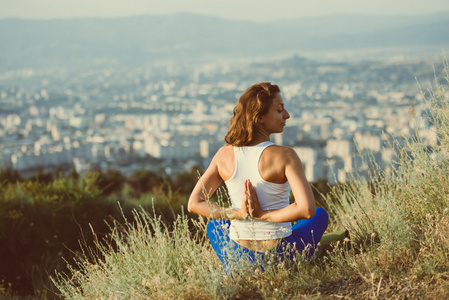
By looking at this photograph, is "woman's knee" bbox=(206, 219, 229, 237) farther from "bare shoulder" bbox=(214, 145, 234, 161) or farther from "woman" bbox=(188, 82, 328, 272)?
"bare shoulder" bbox=(214, 145, 234, 161)

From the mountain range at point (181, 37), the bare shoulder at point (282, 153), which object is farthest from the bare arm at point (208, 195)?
the mountain range at point (181, 37)

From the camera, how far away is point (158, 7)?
116 metres

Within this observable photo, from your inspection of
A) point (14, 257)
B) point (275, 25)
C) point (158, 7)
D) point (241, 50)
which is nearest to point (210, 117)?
point (241, 50)

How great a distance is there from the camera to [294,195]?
273 centimetres

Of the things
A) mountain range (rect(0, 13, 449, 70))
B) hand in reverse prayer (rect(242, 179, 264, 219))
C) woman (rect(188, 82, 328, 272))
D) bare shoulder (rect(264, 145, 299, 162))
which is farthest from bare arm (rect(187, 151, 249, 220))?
mountain range (rect(0, 13, 449, 70))

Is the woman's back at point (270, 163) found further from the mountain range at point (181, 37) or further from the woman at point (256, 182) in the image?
the mountain range at point (181, 37)

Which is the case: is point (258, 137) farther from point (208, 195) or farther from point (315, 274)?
point (315, 274)

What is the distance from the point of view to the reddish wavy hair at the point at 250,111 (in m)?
2.88

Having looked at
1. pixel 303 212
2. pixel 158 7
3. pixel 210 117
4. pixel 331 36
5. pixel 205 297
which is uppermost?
pixel 158 7

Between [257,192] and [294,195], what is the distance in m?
0.26

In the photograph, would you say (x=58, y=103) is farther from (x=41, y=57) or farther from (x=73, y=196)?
(x=73, y=196)

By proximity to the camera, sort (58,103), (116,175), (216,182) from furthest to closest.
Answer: (58,103), (116,175), (216,182)

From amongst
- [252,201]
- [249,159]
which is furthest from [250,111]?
[252,201]

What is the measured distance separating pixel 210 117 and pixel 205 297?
56336 millimetres
